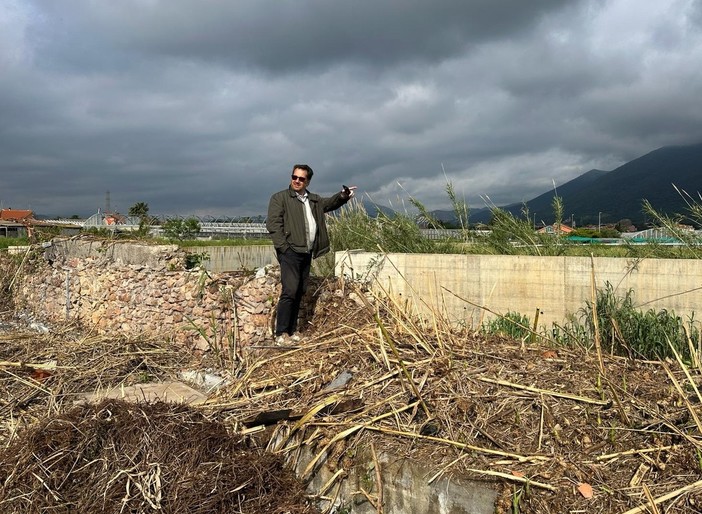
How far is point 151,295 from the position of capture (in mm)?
7312

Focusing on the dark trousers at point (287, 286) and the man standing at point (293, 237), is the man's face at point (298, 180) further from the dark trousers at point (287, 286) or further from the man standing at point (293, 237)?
the dark trousers at point (287, 286)

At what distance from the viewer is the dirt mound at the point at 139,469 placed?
3.25 metres

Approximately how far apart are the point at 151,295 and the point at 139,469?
420 centimetres

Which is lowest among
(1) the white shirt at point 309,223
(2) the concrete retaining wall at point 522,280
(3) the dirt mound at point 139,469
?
(3) the dirt mound at point 139,469

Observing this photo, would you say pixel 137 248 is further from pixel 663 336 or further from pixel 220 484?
pixel 663 336

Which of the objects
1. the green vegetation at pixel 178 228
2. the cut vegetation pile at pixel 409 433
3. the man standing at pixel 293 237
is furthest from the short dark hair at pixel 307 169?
the green vegetation at pixel 178 228

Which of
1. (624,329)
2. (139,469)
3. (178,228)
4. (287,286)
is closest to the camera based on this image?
(139,469)

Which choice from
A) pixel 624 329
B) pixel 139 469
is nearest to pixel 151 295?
pixel 139 469

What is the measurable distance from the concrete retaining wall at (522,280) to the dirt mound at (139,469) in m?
2.14

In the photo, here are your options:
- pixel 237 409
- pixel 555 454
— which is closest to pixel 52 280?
pixel 237 409

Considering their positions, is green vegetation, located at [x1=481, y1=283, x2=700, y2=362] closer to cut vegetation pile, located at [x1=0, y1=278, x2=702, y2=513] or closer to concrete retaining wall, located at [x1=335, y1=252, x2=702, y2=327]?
concrete retaining wall, located at [x1=335, y1=252, x2=702, y2=327]

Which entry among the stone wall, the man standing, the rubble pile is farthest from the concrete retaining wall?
the stone wall

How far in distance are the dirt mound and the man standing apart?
2.19 m

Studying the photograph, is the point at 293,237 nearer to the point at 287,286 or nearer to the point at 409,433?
the point at 287,286
